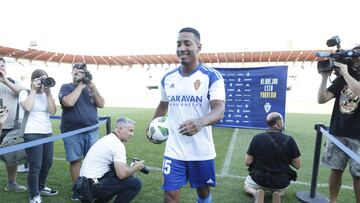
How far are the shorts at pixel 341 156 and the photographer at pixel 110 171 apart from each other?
2253 mm

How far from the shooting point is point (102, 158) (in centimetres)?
362

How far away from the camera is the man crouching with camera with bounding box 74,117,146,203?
11.7 feet

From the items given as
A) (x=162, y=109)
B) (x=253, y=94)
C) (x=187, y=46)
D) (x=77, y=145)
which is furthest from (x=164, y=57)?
(x=187, y=46)

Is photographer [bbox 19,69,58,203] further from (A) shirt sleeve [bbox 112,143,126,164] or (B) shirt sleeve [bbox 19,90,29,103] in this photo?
(A) shirt sleeve [bbox 112,143,126,164]

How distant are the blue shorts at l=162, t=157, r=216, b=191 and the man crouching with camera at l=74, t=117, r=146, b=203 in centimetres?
77

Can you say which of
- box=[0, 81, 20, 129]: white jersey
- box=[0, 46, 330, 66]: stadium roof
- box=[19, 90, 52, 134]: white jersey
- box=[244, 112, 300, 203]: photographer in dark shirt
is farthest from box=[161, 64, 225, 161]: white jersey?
box=[0, 46, 330, 66]: stadium roof

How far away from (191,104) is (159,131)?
47cm

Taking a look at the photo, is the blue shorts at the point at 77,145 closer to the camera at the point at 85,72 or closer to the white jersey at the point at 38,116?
the white jersey at the point at 38,116

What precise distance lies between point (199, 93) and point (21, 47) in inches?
1189

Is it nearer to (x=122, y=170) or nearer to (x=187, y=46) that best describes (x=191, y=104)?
(x=187, y=46)

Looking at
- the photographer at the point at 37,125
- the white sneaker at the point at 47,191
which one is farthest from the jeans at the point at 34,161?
the white sneaker at the point at 47,191

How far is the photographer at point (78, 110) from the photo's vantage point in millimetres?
4215

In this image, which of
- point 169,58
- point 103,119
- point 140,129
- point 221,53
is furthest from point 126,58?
point 103,119

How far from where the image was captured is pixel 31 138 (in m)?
4.07
